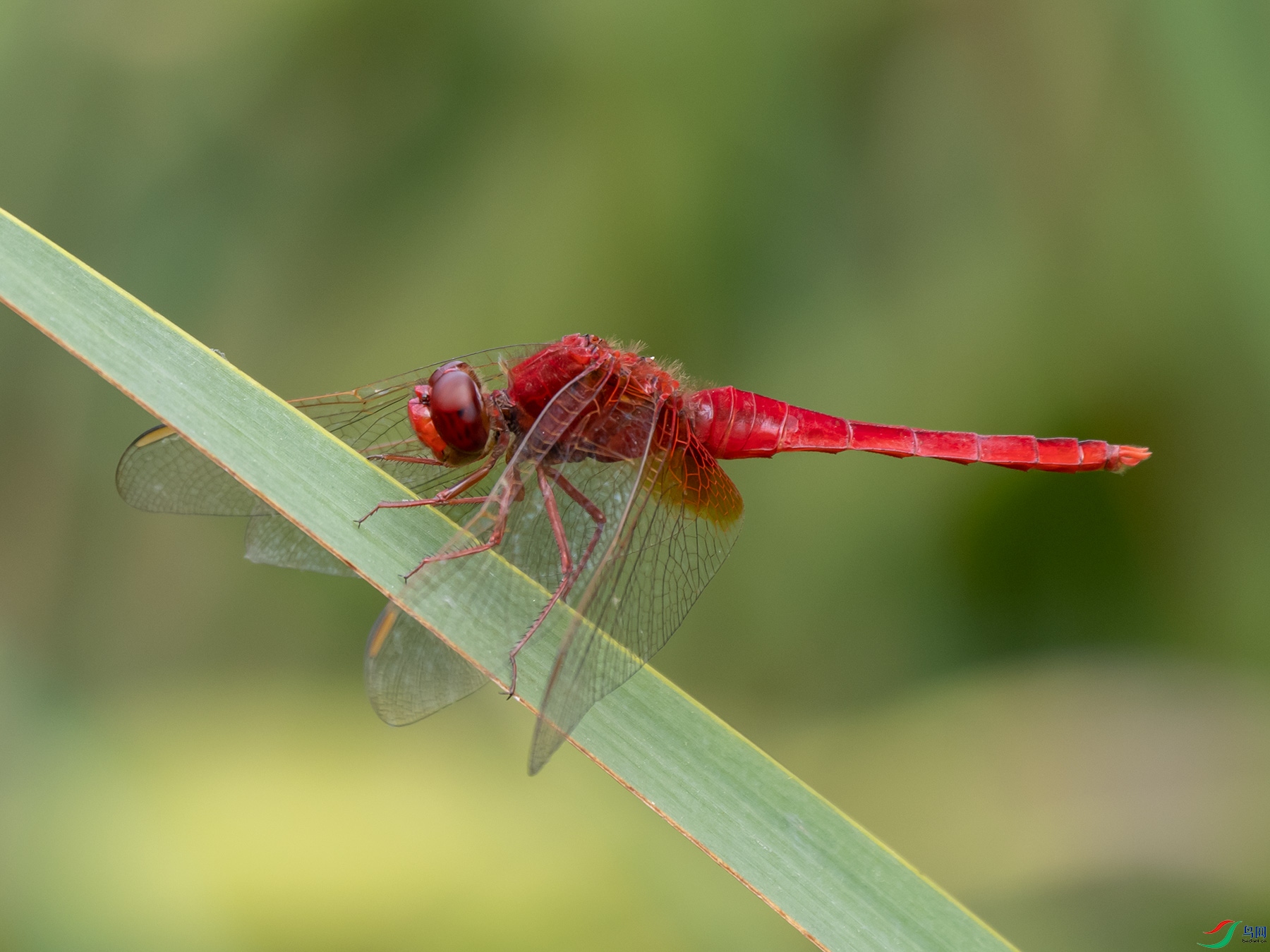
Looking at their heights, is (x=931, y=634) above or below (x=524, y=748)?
above

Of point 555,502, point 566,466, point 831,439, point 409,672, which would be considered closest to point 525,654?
point 409,672

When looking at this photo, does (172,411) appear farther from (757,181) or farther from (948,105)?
(948,105)

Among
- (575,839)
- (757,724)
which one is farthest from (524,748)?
(757,724)

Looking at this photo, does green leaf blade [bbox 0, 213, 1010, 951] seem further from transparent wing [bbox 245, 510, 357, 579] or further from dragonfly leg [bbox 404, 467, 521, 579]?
transparent wing [bbox 245, 510, 357, 579]

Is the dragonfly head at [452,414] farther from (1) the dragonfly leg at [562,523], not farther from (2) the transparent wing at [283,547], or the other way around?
(2) the transparent wing at [283,547]

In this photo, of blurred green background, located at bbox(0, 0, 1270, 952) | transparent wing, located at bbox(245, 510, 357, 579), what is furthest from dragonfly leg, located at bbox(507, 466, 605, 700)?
blurred green background, located at bbox(0, 0, 1270, 952)

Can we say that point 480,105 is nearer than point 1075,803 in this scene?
No

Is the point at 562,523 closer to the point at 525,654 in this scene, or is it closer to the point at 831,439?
the point at 525,654

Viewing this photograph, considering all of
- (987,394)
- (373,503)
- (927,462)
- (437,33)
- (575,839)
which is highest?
(437,33)
